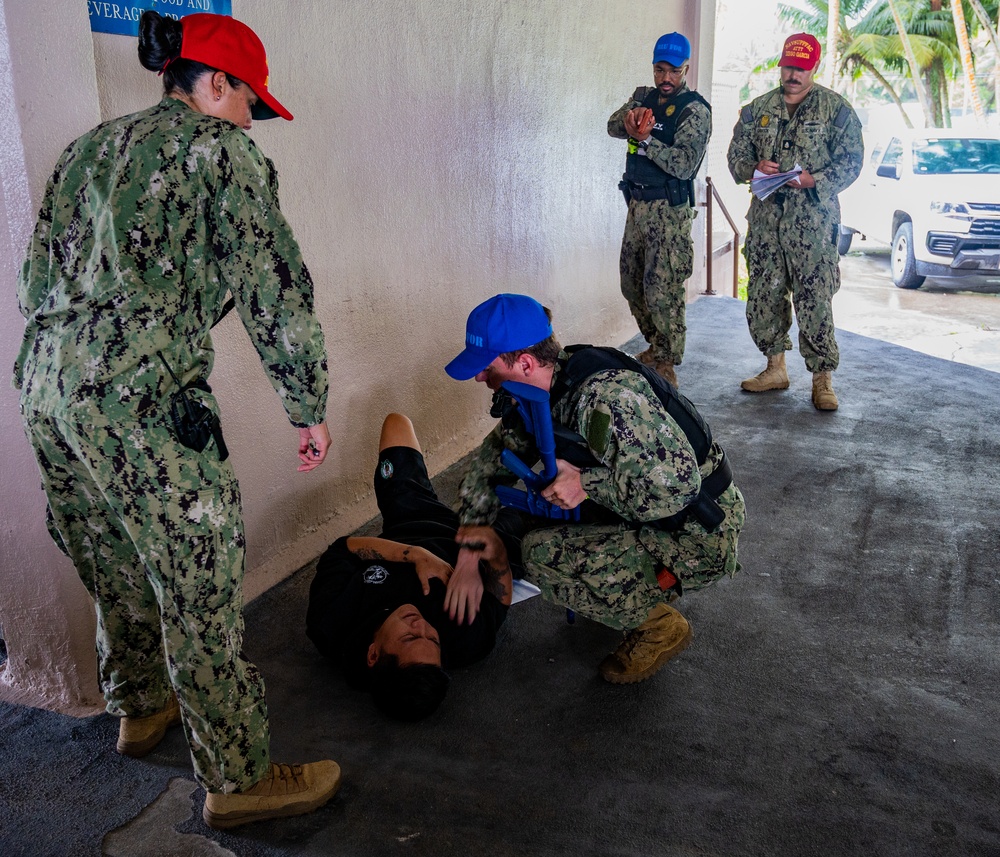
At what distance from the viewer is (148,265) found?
5.42 feet

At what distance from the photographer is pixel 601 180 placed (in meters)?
5.90

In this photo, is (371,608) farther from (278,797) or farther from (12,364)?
(12,364)

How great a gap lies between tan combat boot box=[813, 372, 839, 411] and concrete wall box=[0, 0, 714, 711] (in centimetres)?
149

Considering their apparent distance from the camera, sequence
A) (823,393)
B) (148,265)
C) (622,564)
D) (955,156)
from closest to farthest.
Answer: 1. (148,265)
2. (622,564)
3. (823,393)
4. (955,156)

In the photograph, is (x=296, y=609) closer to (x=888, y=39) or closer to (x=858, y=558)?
(x=858, y=558)

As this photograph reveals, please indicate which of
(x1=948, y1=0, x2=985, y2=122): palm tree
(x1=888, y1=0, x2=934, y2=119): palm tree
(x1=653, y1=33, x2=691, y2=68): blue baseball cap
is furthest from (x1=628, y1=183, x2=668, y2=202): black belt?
(x1=888, y1=0, x2=934, y2=119): palm tree

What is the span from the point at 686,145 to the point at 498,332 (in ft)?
9.95

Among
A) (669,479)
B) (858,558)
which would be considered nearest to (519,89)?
(858,558)

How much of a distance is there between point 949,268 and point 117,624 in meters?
8.69

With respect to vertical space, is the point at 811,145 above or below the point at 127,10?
below

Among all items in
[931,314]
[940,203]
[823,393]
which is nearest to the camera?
[823,393]

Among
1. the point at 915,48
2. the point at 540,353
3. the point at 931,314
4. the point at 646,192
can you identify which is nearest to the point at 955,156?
the point at 931,314

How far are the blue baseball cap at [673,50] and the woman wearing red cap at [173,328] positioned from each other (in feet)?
11.1

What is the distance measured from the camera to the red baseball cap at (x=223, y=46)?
1.67m
